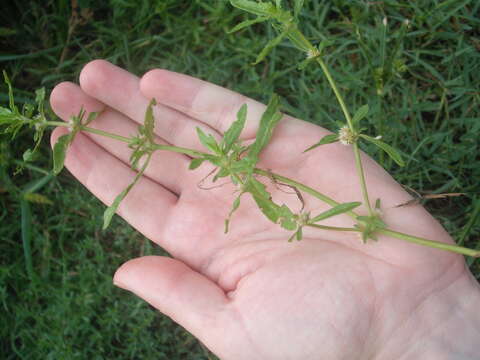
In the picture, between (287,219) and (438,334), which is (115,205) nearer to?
(287,219)

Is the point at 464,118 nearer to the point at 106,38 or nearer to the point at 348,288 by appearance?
the point at 348,288

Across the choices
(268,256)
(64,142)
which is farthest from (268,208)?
(64,142)

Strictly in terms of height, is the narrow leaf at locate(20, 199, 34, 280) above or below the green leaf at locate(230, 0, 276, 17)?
below

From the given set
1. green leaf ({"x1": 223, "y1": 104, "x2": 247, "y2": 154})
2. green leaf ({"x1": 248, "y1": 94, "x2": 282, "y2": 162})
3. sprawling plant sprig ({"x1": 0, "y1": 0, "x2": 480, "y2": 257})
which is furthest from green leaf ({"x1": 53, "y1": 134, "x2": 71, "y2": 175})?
green leaf ({"x1": 248, "y1": 94, "x2": 282, "y2": 162})

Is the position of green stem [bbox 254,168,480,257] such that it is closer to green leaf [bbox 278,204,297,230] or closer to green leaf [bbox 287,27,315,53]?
green leaf [bbox 278,204,297,230]

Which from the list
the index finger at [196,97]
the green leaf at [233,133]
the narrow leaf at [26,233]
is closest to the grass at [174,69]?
the narrow leaf at [26,233]

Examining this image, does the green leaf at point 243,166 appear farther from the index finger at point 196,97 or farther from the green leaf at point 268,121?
Answer: the index finger at point 196,97
